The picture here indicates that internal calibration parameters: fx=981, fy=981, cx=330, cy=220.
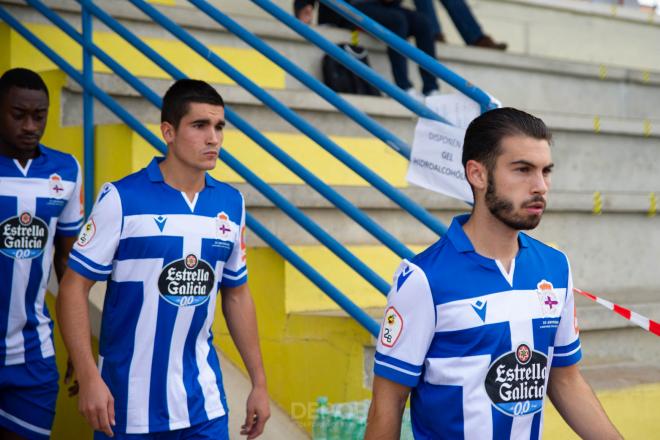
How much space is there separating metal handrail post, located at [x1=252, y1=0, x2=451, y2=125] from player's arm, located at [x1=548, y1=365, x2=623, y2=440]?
1.10 metres

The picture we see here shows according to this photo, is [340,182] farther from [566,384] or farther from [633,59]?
[633,59]

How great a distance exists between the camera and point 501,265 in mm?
2420

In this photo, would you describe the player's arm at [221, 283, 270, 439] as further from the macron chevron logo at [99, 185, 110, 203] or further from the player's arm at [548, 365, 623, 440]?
the player's arm at [548, 365, 623, 440]

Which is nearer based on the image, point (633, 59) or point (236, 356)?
point (236, 356)

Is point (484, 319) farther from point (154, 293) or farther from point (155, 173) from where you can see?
point (155, 173)

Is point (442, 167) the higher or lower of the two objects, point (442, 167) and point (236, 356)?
the higher

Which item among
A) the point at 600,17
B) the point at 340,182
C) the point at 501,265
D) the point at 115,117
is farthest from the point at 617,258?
the point at 600,17

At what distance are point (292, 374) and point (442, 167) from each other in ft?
4.11

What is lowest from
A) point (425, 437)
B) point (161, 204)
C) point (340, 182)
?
point (425, 437)

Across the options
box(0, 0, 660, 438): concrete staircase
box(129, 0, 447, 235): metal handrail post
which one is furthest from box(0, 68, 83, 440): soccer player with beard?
box(129, 0, 447, 235): metal handrail post

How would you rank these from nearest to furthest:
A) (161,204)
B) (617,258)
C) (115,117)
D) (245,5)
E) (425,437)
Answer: (425,437) < (161,204) < (115,117) < (617,258) < (245,5)

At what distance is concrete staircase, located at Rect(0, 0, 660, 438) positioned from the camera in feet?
13.4

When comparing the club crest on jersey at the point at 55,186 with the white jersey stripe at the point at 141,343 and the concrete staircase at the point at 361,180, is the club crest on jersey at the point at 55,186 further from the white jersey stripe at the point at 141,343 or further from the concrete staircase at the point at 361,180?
the white jersey stripe at the point at 141,343

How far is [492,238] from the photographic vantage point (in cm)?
242
